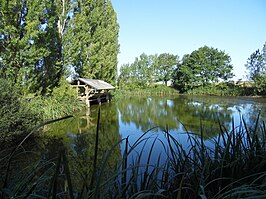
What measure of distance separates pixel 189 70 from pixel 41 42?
3214 centimetres

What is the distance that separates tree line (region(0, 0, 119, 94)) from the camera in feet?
34.3

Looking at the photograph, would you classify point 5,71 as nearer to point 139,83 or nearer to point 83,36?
point 83,36

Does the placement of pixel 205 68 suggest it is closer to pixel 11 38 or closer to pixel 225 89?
pixel 225 89

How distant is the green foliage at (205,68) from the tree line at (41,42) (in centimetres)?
2391

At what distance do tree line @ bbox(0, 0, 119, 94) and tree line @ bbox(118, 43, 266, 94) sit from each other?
21.9 m

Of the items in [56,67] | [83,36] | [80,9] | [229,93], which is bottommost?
[229,93]

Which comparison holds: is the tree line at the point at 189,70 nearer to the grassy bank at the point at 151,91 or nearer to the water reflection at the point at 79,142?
the grassy bank at the point at 151,91

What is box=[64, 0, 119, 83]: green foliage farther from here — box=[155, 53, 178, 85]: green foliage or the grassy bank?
box=[155, 53, 178, 85]: green foliage

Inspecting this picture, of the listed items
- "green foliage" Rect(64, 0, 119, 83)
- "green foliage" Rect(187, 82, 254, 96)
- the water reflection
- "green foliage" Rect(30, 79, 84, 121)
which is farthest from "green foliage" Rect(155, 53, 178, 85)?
the water reflection

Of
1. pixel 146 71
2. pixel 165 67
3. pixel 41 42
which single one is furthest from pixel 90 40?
pixel 165 67

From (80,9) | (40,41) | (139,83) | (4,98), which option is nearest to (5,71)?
(40,41)

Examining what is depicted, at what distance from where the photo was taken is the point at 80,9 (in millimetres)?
18141

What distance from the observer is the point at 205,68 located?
127 feet

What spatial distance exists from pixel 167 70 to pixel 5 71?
40.0 m
